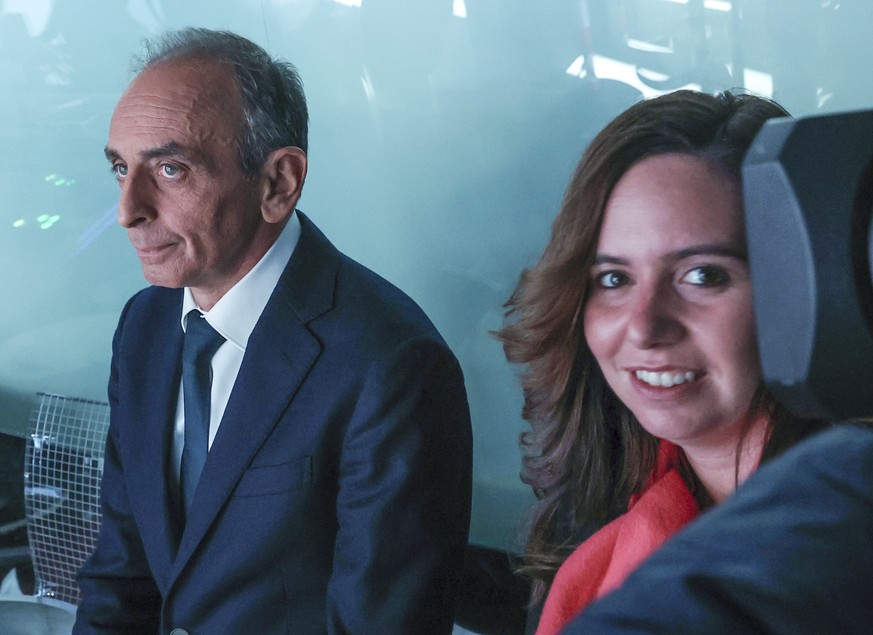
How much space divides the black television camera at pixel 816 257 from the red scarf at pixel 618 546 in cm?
60

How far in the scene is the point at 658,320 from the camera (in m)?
0.92

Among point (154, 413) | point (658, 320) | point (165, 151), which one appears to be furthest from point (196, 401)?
point (658, 320)

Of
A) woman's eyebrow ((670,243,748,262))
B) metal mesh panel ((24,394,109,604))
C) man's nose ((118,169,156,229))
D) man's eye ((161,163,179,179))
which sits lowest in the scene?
metal mesh panel ((24,394,109,604))

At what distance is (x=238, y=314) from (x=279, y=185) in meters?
0.20

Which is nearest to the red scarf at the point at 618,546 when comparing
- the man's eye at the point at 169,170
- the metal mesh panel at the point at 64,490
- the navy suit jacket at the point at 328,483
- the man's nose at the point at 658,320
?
the man's nose at the point at 658,320

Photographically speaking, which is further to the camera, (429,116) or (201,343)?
(429,116)

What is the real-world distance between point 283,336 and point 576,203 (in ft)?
1.58

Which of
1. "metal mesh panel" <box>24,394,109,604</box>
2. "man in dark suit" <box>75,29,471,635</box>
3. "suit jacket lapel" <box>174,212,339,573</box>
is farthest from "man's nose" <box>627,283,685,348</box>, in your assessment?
"metal mesh panel" <box>24,394,109,604</box>

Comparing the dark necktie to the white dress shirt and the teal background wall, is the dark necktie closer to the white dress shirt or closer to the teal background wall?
the white dress shirt

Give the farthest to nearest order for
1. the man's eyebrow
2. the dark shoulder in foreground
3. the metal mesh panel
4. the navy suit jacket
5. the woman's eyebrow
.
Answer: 1. the metal mesh panel
2. the man's eyebrow
3. the navy suit jacket
4. the woman's eyebrow
5. the dark shoulder in foreground

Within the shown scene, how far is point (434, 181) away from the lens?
1701 millimetres

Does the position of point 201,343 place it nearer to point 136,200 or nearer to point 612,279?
point 136,200

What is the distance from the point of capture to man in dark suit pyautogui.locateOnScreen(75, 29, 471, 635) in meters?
1.22

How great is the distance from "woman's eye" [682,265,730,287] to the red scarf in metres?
0.21
